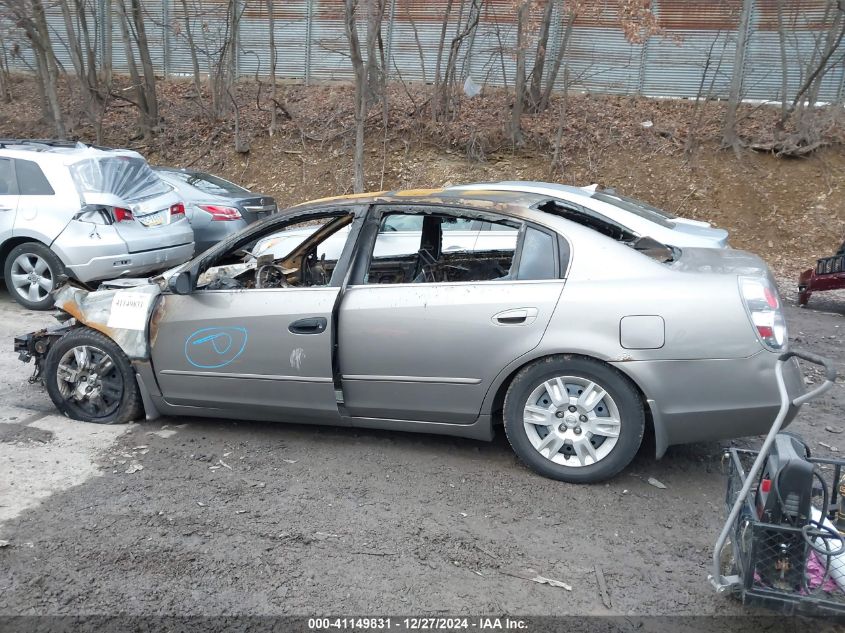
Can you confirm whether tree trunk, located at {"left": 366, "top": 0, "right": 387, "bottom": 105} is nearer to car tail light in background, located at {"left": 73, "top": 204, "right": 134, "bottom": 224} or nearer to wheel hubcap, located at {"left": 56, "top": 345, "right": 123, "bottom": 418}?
car tail light in background, located at {"left": 73, "top": 204, "right": 134, "bottom": 224}

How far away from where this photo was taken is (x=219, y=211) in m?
10.6

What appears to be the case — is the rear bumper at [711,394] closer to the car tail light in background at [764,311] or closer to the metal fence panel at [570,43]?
the car tail light in background at [764,311]

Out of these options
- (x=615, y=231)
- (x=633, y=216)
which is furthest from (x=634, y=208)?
(x=615, y=231)

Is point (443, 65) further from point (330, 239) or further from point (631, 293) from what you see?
point (631, 293)

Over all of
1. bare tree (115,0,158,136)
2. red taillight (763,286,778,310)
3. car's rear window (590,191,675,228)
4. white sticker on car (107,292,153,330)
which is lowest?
A: white sticker on car (107,292,153,330)

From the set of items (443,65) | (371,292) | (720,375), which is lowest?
(720,375)

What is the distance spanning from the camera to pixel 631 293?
406 cm

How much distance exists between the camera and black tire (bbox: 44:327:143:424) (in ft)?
16.4

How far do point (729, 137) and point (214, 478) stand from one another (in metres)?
13.9

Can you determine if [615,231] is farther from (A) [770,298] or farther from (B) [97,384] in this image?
(B) [97,384]

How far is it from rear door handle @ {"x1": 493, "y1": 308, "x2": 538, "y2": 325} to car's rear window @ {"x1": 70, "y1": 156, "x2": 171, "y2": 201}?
19.0 ft

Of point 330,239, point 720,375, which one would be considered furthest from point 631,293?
point 330,239

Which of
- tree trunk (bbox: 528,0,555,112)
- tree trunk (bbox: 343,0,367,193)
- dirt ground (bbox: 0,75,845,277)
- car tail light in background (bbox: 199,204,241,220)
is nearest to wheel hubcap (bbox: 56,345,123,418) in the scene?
car tail light in background (bbox: 199,204,241,220)

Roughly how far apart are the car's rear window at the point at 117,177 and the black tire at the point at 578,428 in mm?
5985
